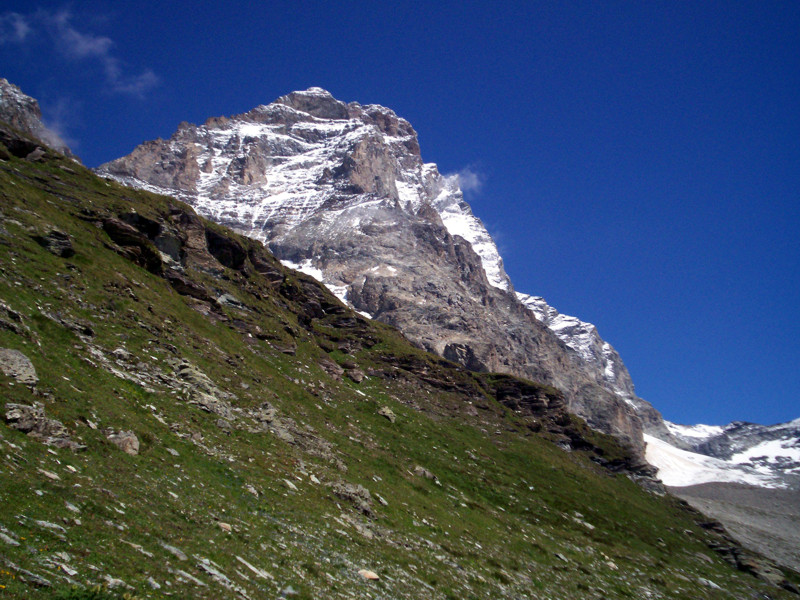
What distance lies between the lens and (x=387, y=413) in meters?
62.3

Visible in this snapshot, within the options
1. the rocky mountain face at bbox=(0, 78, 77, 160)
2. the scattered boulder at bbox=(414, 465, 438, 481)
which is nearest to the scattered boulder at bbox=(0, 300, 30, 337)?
the scattered boulder at bbox=(414, 465, 438, 481)

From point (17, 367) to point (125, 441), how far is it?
17.4 ft

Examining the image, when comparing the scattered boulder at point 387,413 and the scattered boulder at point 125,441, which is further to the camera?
the scattered boulder at point 387,413

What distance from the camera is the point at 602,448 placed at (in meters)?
101

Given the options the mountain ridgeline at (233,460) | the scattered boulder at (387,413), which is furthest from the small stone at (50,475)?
the scattered boulder at (387,413)

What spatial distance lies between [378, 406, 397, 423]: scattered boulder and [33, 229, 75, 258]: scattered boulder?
37651mm

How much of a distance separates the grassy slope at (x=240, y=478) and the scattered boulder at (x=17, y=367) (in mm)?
649

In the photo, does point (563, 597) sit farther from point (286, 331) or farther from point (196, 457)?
point (286, 331)

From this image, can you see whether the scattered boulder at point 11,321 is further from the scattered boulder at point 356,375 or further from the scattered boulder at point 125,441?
the scattered boulder at point 356,375

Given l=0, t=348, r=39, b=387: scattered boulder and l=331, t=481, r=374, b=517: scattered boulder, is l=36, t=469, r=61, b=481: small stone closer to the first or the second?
l=0, t=348, r=39, b=387: scattered boulder

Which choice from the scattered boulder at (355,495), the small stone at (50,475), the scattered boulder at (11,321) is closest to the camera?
the small stone at (50,475)

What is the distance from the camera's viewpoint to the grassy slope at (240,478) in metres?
15.3

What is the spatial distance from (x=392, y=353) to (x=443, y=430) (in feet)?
84.2

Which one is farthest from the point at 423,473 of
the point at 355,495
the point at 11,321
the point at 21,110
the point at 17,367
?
the point at 21,110
